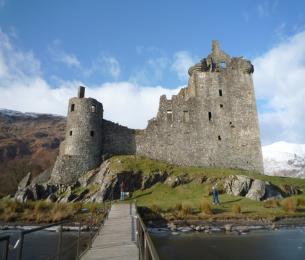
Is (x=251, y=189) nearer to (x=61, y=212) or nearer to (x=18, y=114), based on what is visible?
(x=61, y=212)

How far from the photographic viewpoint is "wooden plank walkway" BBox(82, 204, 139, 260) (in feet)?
28.1

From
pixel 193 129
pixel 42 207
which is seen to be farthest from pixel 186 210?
pixel 193 129

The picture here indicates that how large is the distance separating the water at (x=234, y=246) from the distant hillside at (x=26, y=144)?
108 ft

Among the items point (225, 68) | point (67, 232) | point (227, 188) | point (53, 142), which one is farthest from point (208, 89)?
point (53, 142)

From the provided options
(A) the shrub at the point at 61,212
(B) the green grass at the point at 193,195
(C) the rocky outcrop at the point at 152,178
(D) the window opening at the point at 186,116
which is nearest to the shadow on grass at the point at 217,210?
(B) the green grass at the point at 193,195

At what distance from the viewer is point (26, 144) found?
80.4 metres

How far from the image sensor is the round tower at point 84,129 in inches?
1292

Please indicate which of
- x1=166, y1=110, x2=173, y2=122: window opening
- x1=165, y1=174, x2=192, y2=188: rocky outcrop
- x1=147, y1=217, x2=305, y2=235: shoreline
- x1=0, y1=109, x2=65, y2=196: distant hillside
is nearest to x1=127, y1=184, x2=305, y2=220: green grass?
x1=165, y1=174, x2=192, y2=188: rocky outcrop

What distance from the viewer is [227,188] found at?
2894 cm

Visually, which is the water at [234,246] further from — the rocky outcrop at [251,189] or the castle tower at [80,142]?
the castle tower at [80,142]

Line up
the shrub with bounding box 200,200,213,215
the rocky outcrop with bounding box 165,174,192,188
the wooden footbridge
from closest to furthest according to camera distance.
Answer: the wooden footbridge → the shrub with bounding box 200,200,213,215 → the rocky outcrop with bounding box 165,174,192,188

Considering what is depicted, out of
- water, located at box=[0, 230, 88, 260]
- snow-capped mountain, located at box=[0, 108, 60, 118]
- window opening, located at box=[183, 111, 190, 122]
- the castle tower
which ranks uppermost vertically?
snow-capped mountain, located at box=[0, 108, 60, 118]

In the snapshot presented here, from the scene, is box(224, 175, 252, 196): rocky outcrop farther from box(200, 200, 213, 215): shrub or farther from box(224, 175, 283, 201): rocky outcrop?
box(200, 200, 213, 215): shrub

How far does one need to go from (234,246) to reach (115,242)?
22.9ft
